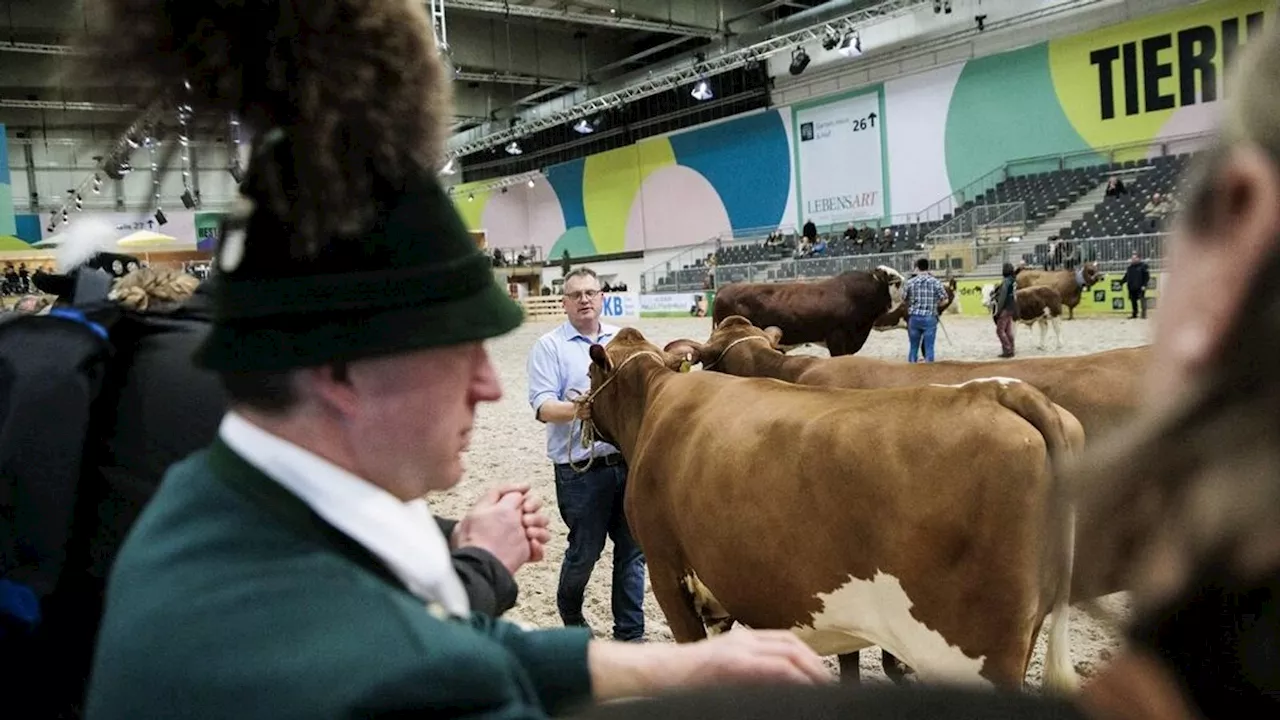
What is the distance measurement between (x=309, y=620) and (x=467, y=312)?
0.31 metres

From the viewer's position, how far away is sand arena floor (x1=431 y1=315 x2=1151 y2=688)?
161 inches

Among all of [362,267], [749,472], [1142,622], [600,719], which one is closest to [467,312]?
[362,267]

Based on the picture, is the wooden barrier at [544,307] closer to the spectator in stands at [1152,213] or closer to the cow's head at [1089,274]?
the cow's head at [1089,274]

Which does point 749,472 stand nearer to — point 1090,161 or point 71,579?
point 71,579

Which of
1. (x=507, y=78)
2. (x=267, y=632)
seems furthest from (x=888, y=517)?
(x=507, y=78)

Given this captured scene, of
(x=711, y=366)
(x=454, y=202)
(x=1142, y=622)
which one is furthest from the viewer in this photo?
(x=711, y=366)

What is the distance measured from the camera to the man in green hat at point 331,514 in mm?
679

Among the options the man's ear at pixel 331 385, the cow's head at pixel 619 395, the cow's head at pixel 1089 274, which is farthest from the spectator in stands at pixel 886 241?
the man's ear at pixel 331 385

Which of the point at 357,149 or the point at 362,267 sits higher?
the point at 357,149

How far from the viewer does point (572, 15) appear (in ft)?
73.0

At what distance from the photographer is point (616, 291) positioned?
97.3 feet

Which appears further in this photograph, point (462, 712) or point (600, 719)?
point (462, 712)

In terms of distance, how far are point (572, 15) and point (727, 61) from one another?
4.55m

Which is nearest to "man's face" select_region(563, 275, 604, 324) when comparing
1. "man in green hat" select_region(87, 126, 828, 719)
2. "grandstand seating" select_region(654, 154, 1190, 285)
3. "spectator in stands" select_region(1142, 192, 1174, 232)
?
"man in green hat" select_region(87, 126, 828, 719)
